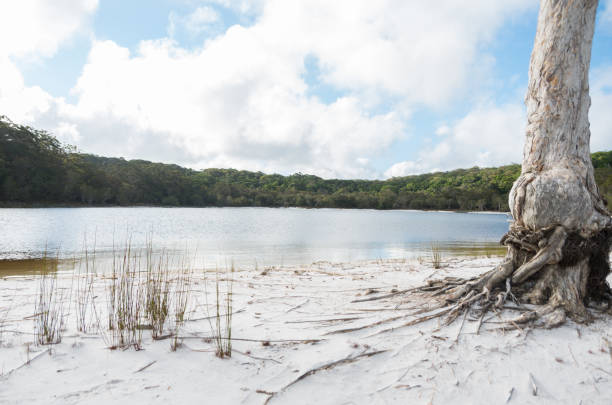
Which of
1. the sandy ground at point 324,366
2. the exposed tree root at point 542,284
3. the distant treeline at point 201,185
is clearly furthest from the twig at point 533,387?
the distant treeline at point 201,185

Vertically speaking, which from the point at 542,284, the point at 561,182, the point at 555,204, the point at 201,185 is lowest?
the point at 542,284

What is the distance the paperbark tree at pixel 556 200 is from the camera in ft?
11.1

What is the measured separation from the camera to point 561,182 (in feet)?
11.0

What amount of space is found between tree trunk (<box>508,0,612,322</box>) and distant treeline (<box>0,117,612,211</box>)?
39501mm

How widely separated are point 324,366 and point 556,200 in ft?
9.31

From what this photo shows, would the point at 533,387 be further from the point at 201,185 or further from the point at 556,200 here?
→ the point at 201,185

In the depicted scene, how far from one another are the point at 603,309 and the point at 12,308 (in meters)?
6.49

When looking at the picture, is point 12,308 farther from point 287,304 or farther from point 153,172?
point 153,172

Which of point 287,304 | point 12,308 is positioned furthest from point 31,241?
point 287,304

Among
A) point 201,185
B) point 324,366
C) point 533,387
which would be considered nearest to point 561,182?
point 533,387

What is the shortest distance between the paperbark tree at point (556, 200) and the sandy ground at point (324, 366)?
495mm

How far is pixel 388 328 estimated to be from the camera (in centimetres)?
307

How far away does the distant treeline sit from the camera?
170ft

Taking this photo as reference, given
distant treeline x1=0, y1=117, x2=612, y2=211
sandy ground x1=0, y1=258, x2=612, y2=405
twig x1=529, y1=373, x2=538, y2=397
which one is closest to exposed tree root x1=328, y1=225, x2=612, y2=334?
sandy ground x1=0, y1=258, x2=612, y2=405
